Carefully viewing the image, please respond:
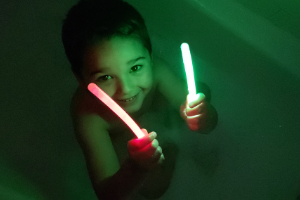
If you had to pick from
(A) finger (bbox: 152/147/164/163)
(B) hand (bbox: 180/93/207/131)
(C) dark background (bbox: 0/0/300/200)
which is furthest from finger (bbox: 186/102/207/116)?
(C) dark background (bbox: 0/0/300/200)

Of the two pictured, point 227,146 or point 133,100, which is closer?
point 133,100

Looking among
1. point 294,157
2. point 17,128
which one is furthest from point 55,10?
point 294,157

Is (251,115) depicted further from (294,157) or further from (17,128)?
(17,128)

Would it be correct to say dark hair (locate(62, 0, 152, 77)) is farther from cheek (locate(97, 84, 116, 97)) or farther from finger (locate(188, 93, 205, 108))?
finger (locate(188, 93, 205, 108))

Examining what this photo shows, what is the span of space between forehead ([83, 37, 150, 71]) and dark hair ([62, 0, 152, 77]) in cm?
1

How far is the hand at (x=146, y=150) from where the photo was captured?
1.92ft

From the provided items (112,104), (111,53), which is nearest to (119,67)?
(111,53)

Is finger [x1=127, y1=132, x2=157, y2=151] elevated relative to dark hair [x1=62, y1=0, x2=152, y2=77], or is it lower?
lower

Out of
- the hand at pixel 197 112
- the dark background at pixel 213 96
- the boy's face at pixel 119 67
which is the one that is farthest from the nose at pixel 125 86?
the dark background at pixel 213 96

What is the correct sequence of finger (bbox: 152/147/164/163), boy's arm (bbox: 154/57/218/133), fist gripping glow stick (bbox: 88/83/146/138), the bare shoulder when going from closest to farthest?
fist gripping glow stick (bbox: 88/83/146/138), finger (bbox: 152/147/164/163), the bare shoulder, boy's arm (bbox: 154/57/218/133)

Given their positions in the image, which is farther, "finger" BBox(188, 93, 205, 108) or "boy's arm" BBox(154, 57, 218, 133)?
"boy's arm" BBox(154, 57, 218, 133)

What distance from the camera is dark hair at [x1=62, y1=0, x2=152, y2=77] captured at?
2.14ft

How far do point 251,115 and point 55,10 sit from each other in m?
0.80

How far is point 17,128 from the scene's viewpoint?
3.46ft
